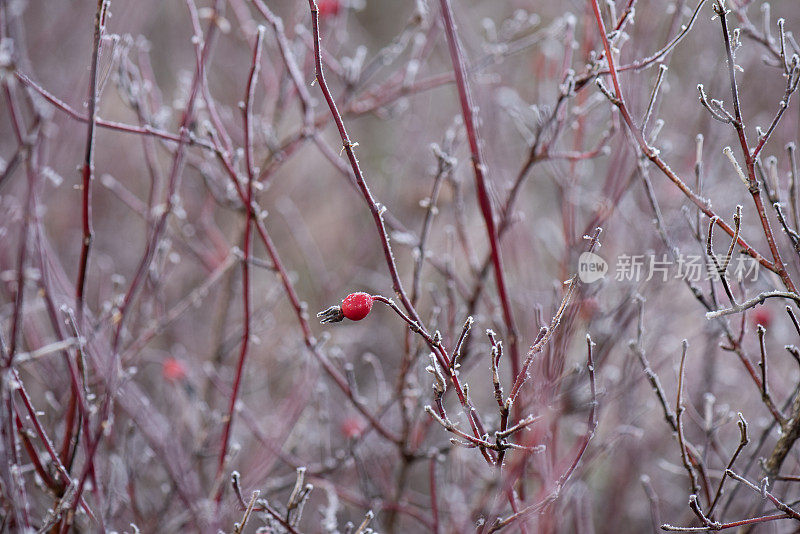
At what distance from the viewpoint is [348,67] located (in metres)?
1.87

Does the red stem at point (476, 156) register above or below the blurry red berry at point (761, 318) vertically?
above

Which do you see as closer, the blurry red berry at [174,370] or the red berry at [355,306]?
the red berry at [355,306]

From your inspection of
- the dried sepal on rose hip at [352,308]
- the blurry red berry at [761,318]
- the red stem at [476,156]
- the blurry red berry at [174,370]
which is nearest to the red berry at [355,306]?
the dried sepal on rose hip at [352,308]

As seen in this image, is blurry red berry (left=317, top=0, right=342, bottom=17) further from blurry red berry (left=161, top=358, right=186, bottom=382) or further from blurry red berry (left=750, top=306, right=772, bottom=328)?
blurry red berry (left=750, top=306, right=772, bottom=328)

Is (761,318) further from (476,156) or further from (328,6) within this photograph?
(328,6)

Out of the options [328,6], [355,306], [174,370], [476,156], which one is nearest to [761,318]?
[476,156]

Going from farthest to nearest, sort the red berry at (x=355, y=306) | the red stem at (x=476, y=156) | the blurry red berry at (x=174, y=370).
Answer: the blurry red berry at (x=174, y=370) < the red stem at (x=476, y=156) < the red berry at (x=355, y=306)

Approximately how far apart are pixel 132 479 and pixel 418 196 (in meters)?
1.79

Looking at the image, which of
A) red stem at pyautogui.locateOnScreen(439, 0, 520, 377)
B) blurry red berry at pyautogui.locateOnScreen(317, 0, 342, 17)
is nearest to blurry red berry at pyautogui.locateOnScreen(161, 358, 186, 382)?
red stem at pyautogui.locateOnScreen(439, 0, 520, 377)

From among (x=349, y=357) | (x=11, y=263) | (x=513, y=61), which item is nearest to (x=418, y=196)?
(x=349, y=357)

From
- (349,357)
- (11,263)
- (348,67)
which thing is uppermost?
(348,67)

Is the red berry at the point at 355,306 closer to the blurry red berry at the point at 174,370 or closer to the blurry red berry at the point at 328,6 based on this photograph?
the blurry red berry at the point at 174,370

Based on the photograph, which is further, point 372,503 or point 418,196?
point 418,196

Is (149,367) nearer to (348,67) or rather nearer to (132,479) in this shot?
(132,479)
